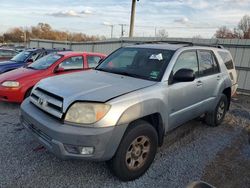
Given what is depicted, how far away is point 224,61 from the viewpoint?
512 cm

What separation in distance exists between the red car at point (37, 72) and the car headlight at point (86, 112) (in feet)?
11.3

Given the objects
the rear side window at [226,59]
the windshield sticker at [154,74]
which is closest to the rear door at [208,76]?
the rear side window at [226,59]

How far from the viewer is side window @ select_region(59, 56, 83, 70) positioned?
6.19m

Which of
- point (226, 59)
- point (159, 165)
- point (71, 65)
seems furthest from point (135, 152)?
point (71, 65)

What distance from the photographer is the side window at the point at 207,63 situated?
13.6 ft

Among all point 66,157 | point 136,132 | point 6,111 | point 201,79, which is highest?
point 201,79

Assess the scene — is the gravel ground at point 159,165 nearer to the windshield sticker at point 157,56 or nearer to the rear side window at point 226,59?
the windshield sticker at point 157,56

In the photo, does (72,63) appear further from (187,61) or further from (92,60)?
(187,61)

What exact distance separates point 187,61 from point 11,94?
4146mm

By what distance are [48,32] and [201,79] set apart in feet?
230

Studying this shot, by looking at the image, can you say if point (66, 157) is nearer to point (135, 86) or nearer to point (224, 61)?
point (135, 86)

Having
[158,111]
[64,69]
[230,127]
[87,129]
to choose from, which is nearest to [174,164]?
[158,111]

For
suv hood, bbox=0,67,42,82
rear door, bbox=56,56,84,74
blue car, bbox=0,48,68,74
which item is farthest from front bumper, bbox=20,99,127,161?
blue car, bbox=0,48,68,74

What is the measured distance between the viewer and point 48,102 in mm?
2775
